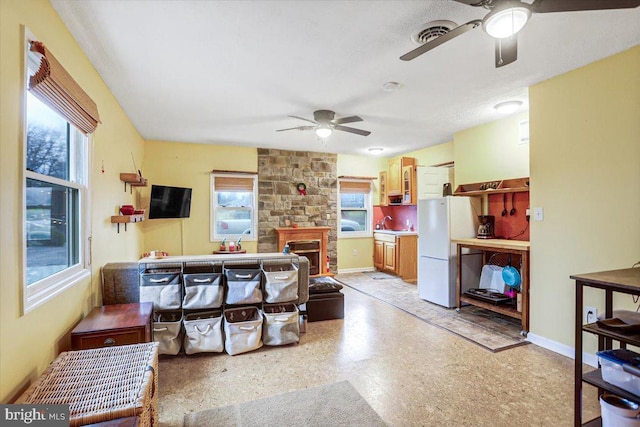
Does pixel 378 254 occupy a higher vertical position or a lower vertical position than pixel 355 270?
higher

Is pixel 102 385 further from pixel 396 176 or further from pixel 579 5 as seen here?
pixel 396 176

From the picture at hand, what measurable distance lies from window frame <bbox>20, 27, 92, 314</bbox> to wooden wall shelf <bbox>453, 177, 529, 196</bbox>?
14.2 ft

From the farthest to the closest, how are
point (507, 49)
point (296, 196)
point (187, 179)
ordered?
point (296, 196), point (187, 179), point (507, 49)

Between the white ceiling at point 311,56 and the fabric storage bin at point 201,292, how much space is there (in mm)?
1856

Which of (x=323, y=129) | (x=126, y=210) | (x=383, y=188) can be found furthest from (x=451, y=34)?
(x=383, y=188)

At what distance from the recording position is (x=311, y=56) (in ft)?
8.11

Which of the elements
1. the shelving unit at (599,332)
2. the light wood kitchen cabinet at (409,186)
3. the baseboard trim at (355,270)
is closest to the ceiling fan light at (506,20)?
the shelving unit at (599,332)

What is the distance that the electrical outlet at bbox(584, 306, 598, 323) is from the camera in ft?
8.49

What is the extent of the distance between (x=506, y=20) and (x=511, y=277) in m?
2.87

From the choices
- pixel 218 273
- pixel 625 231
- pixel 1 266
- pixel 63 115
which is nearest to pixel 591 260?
pixel 625 231

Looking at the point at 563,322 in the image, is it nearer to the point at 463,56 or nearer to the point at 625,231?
the point at 625,231

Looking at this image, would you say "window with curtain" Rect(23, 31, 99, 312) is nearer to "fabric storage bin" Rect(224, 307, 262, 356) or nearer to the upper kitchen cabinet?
"fabric storage bin" Rect(224, 307, 262, 356)

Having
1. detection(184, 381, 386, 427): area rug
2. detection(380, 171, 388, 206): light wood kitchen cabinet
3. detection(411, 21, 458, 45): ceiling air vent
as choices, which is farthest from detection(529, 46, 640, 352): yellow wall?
detection(380, 171, 388, 206): light wood kitchen cabinet

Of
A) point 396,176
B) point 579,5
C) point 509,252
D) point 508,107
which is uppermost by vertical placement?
point 508,107
